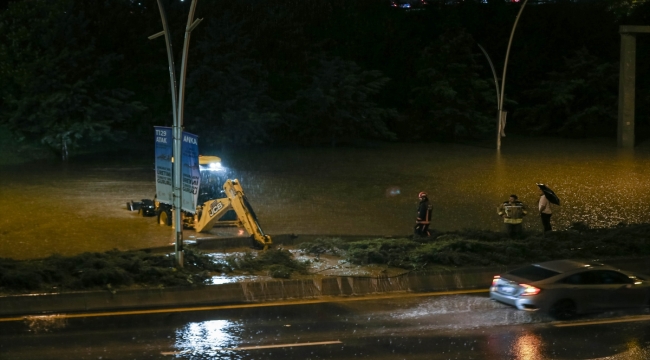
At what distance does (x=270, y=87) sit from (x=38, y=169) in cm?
2207

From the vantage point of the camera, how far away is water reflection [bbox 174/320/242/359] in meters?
11.7

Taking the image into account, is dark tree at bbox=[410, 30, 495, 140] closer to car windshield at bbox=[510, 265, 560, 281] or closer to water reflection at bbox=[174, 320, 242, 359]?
car windshield at bbox=[510, 265, 560, 281]

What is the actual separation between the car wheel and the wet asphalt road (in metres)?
0.24

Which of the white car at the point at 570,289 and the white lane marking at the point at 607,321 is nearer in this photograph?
the white lane marking at the point at 607,321

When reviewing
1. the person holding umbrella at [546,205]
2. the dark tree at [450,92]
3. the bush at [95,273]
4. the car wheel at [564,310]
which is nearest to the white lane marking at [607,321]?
the car wheel at [564,310]

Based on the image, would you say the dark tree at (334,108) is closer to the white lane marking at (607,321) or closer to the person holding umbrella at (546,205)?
the person holding umbrella at (546,205)

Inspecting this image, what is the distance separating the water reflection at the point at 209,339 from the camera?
38.5 feet

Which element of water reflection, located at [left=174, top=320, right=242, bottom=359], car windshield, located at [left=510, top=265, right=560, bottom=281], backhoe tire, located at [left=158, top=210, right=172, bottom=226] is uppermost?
car windshield, located at [left=510, top=265, right=560, bottom=281]

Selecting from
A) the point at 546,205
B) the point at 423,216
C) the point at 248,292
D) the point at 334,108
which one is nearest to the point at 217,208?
the point at 423,216

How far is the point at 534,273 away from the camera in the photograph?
585 inches

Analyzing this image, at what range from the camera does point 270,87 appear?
196 feet

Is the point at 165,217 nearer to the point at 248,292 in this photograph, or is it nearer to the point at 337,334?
the point at 248,292

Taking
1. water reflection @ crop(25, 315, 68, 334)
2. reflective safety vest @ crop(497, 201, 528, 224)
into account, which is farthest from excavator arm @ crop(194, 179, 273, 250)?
water reflection @ crop(25, 315, 68, 334)

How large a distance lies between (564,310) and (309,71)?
1867 inches
